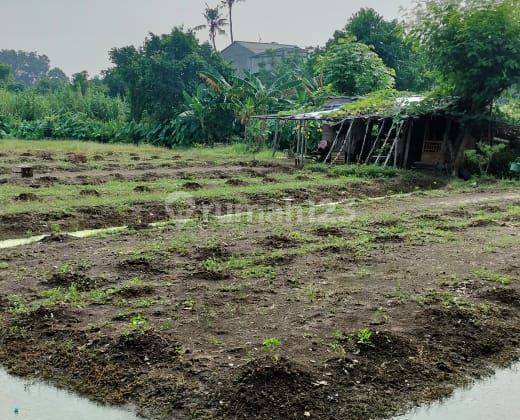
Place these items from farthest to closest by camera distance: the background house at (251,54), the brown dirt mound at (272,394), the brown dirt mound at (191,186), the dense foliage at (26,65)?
the dense foliage at (26,65) < the background house at (251,54) < the brown dirt mound at (191,186) < the brown dirt mound at (272,394)

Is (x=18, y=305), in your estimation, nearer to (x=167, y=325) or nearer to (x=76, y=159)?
(x=167, y=325)

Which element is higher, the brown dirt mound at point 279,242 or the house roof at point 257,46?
the house roof at point 257,46

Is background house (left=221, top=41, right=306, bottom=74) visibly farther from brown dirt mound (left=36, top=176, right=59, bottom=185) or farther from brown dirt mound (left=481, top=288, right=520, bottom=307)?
brown dirt mound (left=481, top=288, right=520, bottom=307)

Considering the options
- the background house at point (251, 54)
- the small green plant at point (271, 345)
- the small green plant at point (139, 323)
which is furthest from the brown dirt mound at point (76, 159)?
the background house at point (251, 54)

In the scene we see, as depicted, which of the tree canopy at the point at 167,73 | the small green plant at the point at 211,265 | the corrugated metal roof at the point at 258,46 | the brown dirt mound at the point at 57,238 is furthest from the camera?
the corrugated metal roof at the point at 258,46

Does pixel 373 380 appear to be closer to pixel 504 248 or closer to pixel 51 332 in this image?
pixel 51 332

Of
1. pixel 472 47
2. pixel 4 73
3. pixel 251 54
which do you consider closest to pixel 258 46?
pixel 251 54

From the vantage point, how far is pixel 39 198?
11992 mm

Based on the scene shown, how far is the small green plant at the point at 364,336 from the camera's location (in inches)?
199

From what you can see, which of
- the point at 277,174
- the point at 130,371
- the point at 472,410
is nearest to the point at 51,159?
the point at 277,174

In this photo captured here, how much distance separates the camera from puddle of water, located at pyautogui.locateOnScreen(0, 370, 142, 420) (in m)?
4.14

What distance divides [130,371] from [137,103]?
31892 mm

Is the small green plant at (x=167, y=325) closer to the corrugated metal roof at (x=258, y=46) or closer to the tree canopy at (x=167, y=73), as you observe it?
the tree canopy at (x=167, y=73)

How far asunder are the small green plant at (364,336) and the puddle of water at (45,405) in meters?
2.01
